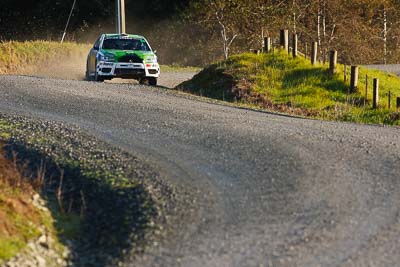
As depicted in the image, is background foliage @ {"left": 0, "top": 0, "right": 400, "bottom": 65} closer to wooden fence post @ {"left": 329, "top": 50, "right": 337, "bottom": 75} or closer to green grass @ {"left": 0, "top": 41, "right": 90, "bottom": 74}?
green grass @ {"left": 0, "top": 41, "right": 90, "bottom": 74}

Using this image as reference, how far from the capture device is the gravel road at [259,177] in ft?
29.1

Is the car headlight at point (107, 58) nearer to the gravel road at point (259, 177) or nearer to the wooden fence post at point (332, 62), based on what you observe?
the wooden fence post at point (332, 62)

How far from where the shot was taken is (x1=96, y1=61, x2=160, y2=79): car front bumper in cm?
2727

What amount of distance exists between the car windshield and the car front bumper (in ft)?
3.36

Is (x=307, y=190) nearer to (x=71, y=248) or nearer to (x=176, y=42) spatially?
(x=71, y=248)

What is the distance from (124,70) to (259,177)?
16088mm

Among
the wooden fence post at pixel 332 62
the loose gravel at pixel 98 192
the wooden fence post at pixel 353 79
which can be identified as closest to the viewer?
the loose gravel at pixel 98 192

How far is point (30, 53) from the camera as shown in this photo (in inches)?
1455

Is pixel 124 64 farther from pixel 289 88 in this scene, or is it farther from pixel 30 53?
pixel 30 53

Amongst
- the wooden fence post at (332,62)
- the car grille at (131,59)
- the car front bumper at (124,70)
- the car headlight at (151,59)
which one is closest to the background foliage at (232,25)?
the car headlight at (151,59)

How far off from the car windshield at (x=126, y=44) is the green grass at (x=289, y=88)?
2684 mm

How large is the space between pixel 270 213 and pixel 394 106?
13882 millimetres

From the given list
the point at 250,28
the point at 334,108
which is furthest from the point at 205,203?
the point at 250,28

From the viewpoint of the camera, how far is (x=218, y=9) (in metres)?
46.3
